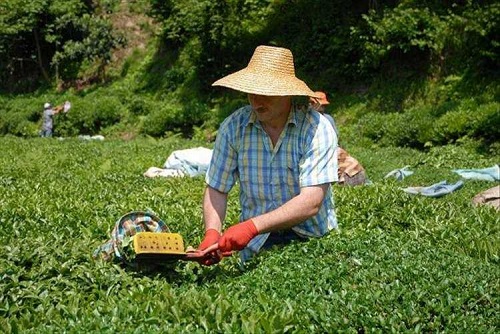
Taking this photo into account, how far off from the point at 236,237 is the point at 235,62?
757 inches

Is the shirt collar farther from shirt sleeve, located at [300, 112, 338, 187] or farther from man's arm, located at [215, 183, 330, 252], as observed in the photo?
man's arm, located at [215, 183, 330, 252]

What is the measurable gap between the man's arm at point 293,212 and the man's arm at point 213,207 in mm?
369

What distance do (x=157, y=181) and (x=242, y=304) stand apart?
617 centimetres

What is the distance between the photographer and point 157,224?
15.3 feet

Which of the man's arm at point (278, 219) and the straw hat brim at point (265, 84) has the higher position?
the straw hat brim at point (265, 84)

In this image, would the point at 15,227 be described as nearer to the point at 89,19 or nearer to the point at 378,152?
the point at 378,152

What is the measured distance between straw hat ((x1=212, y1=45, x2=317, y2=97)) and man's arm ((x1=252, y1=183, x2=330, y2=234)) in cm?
55

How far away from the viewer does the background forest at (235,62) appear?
53.9 feet

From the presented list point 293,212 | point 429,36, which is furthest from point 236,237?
point 429,36

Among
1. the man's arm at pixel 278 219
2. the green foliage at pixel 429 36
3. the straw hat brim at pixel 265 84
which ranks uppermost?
the straw hat brim at pixel 265 84

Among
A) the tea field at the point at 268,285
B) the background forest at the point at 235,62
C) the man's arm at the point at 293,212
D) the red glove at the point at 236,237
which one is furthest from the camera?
the background forest at the point at 235,62

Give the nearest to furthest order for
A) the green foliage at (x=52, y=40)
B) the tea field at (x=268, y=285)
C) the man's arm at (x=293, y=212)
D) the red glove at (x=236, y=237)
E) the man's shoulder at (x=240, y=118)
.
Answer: the tea field at (x=268, y=285) → the red glove at (x=236, y=237) → the man's arm at (x=293, y=212) → the man's shoulder at (x=240, y=118) → the green foliage at (x=52, y=40)

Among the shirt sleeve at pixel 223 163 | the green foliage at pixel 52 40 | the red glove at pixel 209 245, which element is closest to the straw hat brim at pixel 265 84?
the shirt sleeve at pixel 223 163

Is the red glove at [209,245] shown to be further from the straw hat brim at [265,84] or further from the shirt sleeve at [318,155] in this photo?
the straw hat brim at [265,84]
